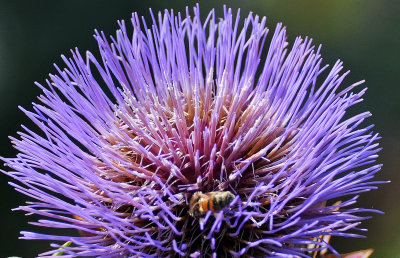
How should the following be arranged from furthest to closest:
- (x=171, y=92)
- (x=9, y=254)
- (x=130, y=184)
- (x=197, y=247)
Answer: (x=9, y=254), (x=171, y=92), (x=130, y=184), (x=197, y=247)

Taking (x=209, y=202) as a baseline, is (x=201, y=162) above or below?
above

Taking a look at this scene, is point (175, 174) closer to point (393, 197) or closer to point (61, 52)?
point (393, 197)

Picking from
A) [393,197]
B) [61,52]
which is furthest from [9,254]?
[393,197]

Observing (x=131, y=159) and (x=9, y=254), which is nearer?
(x=131, y=159)

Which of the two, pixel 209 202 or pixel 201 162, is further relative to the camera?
pixel 201 162

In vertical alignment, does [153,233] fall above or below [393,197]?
below
